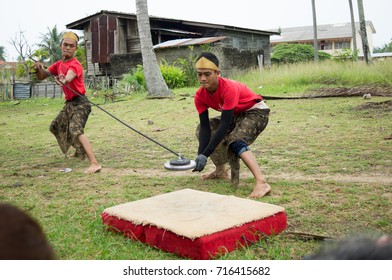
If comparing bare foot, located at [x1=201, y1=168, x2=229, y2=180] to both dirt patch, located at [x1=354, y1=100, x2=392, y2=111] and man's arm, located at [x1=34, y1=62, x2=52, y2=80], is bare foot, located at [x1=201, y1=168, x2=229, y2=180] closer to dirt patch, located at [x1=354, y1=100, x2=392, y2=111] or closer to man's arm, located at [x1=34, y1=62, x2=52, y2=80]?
man's arm, located at [x1=34, y1=62, x2=52, y2=80]

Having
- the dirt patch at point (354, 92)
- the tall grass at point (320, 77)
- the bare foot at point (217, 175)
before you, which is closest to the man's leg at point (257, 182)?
the bare foot at point (217, 175)

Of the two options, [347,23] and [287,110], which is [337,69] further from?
[347,23]

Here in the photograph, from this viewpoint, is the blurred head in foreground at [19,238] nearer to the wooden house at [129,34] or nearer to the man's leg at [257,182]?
the man's leg at [257,182]

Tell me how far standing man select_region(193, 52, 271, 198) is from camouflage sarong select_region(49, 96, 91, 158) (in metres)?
1.80

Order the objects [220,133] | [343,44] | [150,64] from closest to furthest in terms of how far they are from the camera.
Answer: [220,133] → [150,64] → [343,44]

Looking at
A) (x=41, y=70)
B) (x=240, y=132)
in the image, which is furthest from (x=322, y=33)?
(x=240, y=132)

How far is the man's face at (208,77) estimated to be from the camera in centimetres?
427

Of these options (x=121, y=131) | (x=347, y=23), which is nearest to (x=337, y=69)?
(x=121, y=131)

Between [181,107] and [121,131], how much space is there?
2.58 m

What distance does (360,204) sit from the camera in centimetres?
369

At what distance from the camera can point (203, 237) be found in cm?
272

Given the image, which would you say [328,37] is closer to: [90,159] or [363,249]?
[90,159]

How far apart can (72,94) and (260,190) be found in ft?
9.43

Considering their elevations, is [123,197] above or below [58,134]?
below
